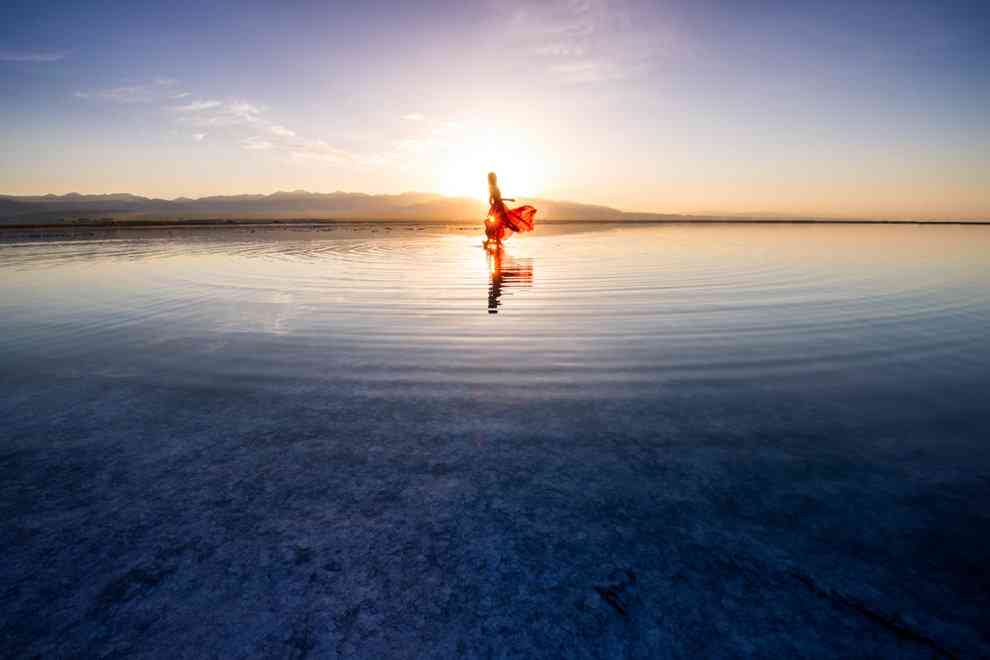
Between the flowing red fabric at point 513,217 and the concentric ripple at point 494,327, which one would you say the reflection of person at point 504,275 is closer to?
the concentric ripple at point 494,327

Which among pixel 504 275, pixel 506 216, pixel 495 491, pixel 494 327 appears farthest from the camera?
pixel 506 216

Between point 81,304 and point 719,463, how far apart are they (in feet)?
43.7

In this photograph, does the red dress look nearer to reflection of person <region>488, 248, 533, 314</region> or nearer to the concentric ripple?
reflection of person <region>488, 248, 533, 314</region>

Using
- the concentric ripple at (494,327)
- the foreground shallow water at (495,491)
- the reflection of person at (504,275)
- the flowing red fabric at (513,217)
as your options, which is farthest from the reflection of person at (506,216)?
the foreground shallow water at (495,491)

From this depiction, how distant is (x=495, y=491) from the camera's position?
346 cm

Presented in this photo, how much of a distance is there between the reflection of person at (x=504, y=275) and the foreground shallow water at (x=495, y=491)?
3.09m

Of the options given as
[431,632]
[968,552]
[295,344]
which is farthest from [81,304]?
[968,552]

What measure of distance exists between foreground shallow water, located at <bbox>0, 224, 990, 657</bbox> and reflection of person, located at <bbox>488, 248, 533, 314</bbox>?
3.09 metres

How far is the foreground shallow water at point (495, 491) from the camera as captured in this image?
235 cm

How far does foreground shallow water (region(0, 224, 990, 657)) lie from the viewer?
7.71ft

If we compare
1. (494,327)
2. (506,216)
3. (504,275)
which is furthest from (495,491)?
(506,216)

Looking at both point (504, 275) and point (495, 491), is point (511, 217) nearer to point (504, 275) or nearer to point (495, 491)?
point (504, 275)

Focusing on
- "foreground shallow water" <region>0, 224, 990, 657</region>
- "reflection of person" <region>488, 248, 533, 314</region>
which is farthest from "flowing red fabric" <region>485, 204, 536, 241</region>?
"foreground shallow water" <region>0, 224, 990, 657</region>

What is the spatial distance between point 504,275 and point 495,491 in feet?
39.8
